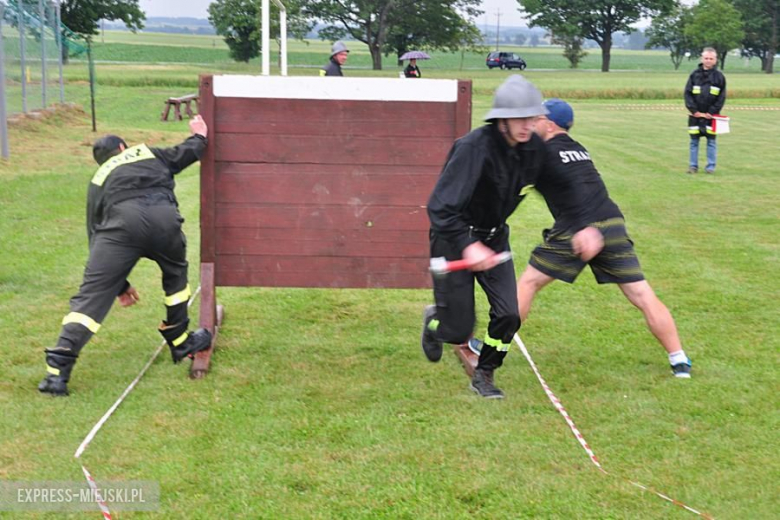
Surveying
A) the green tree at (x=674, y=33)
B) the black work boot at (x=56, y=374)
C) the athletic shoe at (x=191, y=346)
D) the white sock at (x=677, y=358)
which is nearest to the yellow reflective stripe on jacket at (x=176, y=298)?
the athletic shoe at (x=191, y=346)

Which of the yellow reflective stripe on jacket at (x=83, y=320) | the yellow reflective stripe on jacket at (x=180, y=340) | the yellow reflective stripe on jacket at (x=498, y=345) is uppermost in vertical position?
the yellow reflective stripe on jacket at (x=83, y=320)

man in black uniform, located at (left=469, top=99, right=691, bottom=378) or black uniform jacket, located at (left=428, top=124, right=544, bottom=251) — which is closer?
black uniform jacket, located at (left=428, top=124, right=544, bottom=251)

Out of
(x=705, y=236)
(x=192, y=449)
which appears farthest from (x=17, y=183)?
(x=192, y=449)

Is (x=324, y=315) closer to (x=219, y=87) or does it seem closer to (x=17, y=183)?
(x=219, y=87)

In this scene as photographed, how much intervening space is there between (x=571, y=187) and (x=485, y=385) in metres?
1.33

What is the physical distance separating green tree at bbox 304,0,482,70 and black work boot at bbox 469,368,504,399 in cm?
7665

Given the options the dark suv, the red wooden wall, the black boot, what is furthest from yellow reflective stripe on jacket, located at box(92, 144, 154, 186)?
the dark suv

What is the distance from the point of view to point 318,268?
24.6ft

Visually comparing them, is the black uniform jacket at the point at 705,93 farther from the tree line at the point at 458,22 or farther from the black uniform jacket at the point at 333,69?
the tree line at the point at 458,22

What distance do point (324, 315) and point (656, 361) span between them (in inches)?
106

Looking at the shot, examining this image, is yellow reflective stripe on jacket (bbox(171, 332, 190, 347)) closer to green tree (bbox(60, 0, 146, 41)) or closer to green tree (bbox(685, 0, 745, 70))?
green tree (bbox(60, 0, 146, 41))

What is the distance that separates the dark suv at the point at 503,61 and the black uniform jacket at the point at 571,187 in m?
81.8

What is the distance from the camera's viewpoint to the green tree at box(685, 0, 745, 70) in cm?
9912

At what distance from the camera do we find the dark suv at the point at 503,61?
8700 cm
